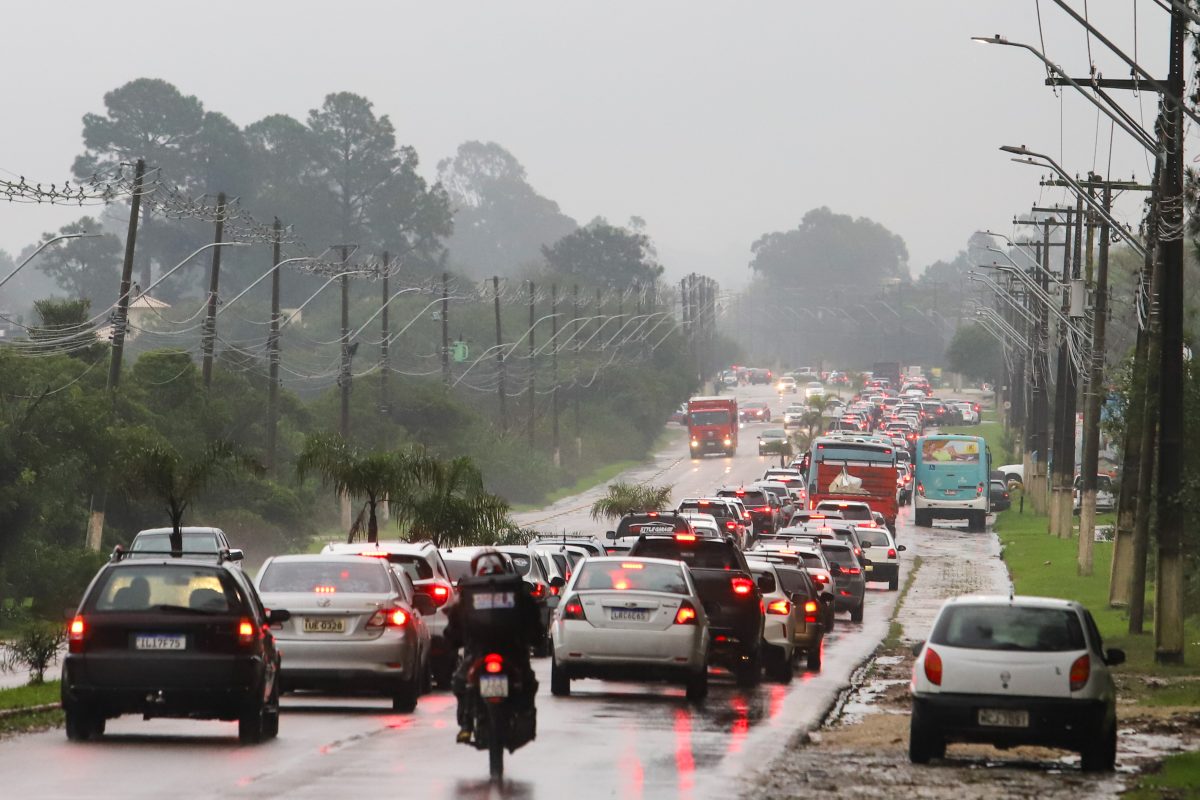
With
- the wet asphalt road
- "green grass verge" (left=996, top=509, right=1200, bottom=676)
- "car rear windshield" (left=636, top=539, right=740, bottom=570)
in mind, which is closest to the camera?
the wet asphalt road

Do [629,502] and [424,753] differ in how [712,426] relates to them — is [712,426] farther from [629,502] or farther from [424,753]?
[424,753]

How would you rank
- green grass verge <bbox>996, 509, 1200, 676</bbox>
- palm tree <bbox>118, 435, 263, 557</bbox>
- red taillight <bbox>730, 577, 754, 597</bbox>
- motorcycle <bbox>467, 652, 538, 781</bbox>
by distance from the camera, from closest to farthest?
motorcycle <bbox>467, 652, 538, 781</bbox> → red taillight <bbox>730, 577, 754, 597</bbox> → green grass verge <bbox>996, 509, 1200, 676</bbox> → palm tree <bbox>118, 435, 263, 557</bbox>

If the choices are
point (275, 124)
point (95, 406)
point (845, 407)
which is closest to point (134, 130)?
point (275, 124)

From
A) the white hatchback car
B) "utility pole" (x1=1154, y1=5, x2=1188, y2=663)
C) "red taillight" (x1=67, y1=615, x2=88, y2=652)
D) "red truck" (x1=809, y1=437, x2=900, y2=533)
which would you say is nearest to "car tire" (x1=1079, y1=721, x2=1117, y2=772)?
the white hatchback car

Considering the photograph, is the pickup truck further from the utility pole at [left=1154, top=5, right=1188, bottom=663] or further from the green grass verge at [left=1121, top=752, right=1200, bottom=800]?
the green grass verge at [left=1121, top=752, right=1200, bottom=800]

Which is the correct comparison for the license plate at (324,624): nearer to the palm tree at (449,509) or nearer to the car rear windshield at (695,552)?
the car rear windshield at (695,552)

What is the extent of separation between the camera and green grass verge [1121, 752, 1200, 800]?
48.3 feet

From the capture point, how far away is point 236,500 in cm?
6153

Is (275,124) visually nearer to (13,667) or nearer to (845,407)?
(845,407)

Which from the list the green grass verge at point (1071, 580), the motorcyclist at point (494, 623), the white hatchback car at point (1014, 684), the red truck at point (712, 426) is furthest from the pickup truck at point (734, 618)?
the red truck at point (712, 426)

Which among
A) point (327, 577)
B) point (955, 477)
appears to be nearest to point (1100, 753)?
point (327, 577)

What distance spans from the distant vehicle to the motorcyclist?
62.6 m

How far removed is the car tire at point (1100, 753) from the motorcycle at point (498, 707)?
451 centimetres

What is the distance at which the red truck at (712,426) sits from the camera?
115188mm
